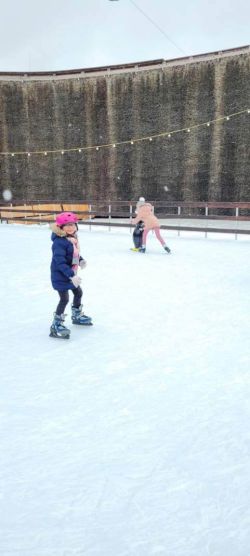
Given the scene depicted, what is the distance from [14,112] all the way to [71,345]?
21630mm

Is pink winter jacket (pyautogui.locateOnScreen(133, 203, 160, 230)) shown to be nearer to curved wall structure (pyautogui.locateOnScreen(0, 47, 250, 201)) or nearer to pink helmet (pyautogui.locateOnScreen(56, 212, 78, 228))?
pink helmet (pyautogui.locateOnScreen(56, 212, 78, 228))

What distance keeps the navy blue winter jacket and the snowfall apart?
0.55 meters

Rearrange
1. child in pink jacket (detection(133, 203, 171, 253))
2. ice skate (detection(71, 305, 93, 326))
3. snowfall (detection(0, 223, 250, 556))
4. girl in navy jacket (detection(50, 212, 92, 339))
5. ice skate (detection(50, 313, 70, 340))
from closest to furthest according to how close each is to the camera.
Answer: snowfall (detection(0, 223, 250, 556)) < girl in navy jacket (detection(50, 212, 92, 339)) < ice skate (detection(50, 313, 70, 340)) < ice skate (detection(71, 305, 93, 326)) < child in pink jacket (detection(133, 203, 171, 253))

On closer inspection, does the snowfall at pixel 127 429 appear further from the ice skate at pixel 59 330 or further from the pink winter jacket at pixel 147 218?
the pink winter jacket at pixel 147 218

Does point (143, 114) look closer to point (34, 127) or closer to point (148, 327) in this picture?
point (34, 127)

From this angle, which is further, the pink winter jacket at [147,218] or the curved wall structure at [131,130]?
the curved wall structure at [131,130]

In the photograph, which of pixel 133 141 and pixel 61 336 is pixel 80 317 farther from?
pixel 133 141

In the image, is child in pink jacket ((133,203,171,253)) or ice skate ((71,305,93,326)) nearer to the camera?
ice skate ((71,305,93,326))

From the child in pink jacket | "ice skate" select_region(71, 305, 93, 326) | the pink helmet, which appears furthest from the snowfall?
the child in pink jacket

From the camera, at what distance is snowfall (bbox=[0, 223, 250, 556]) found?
1.67 metres

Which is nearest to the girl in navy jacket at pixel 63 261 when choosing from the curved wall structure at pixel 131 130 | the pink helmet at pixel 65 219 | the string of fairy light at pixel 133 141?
the pink helmet at pixel 65 219

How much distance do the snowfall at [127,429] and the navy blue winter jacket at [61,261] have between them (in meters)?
0.55

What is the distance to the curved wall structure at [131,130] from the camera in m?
18.6

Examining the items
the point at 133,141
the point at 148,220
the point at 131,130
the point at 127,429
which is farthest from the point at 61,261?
the point at 131,130
